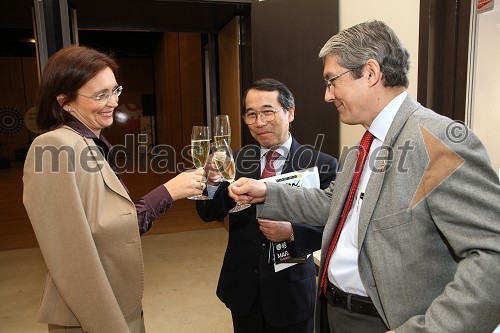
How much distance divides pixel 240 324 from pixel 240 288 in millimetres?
200

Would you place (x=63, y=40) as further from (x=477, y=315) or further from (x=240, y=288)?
(x=477, y=315)

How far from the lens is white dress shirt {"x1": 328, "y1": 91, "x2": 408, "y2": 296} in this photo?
46.0 inches

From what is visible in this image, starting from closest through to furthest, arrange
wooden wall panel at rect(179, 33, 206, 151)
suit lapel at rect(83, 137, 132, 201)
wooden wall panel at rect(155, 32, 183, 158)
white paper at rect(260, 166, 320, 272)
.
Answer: suit lapel at rect(83, 137, 132, 201) < white paper at rect(260, 166, 320, 272) < wooden wall panel at rect(179, 33, 206, 151) < wooden wall panel at rect(155, 32, 183, 158)

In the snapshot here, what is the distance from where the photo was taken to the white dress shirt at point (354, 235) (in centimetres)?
117

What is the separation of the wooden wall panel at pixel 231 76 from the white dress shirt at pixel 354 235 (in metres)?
2.88

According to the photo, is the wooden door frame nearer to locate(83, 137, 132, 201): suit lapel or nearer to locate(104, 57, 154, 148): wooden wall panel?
locate(83, 137, 132, 201): suit lapel

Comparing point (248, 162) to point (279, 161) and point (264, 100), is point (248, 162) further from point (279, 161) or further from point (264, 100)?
point (264, 100)

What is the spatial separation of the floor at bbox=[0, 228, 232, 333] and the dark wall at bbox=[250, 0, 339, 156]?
5.55 feet

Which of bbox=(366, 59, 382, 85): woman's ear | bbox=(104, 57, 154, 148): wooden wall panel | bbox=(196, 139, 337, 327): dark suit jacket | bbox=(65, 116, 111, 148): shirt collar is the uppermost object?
bbox=(104, 57, 154, 148): wooden wall panel

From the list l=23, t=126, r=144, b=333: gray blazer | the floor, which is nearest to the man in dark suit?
l=23, t=126, r=144, b=333: gray blazer

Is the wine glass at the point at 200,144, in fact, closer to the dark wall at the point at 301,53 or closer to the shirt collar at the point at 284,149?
the shirt collar at the point at 284,149

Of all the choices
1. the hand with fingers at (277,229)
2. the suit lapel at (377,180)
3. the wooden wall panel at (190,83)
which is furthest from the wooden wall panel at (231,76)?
the wooden wall panel at (190,83)

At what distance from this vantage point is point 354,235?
118 cm

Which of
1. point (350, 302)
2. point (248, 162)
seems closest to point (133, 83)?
point (248, 162)
